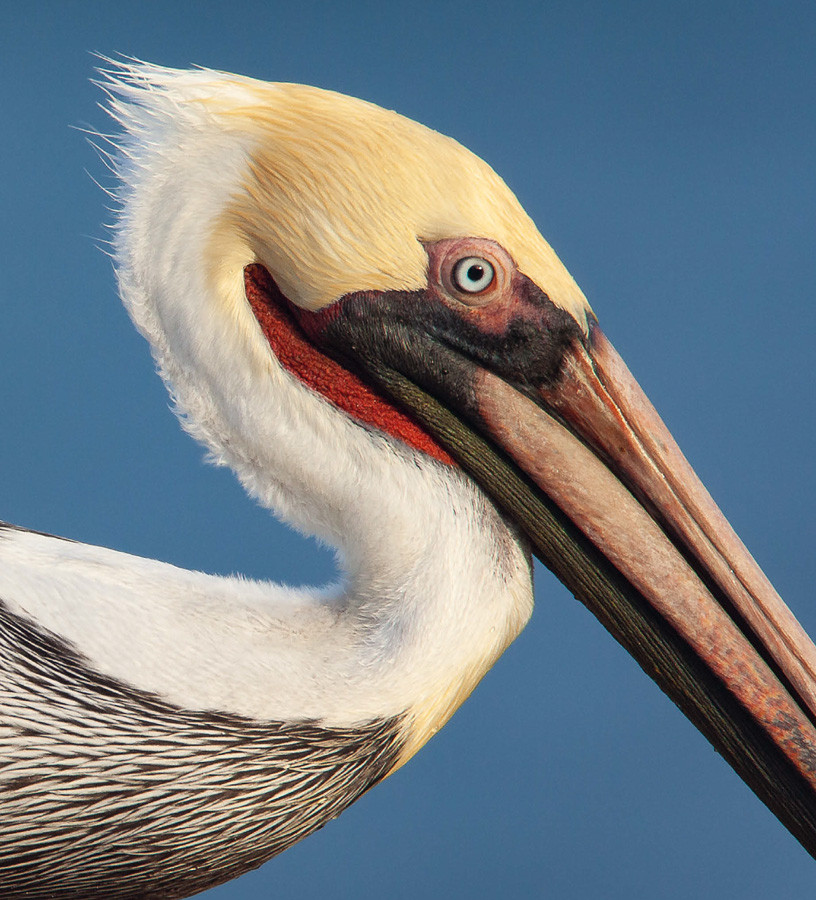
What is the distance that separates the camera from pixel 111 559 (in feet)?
7.35

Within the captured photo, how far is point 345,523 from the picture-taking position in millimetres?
2129

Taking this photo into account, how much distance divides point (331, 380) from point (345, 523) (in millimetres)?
251

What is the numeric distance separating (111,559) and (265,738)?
45cm

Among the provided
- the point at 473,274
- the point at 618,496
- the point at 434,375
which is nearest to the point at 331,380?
the point at 434,375

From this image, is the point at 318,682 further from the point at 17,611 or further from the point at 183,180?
the point at 183,180

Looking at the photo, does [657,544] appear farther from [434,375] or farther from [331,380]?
[331,380]

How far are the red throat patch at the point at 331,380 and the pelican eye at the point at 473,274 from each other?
26 cm

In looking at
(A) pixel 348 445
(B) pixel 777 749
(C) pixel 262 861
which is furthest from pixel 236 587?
(B) pixel 777 749

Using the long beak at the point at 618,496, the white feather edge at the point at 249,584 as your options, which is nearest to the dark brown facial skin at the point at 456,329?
the long beak at the point at 618,496

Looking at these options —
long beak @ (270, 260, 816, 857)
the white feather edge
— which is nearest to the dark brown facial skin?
long beak @ (270, 260, 816, 857)

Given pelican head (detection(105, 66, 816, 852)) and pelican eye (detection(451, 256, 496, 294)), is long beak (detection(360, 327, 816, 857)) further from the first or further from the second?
pelican eye (detection(451, 256, 496, 294))

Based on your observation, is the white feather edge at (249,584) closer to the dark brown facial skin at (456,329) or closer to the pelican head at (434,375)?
the pelican head at (434,375)

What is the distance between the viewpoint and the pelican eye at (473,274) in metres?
2.01

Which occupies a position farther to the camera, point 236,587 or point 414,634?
point 236,587
